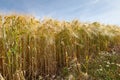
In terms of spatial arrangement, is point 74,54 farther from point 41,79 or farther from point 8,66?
point 8,66

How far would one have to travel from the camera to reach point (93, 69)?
6785mm

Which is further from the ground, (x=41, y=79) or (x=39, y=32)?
(x=39, y=32)

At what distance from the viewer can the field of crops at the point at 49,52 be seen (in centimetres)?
581

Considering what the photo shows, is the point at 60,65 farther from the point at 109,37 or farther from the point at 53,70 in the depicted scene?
the point at 109,37

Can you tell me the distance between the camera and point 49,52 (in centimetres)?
650

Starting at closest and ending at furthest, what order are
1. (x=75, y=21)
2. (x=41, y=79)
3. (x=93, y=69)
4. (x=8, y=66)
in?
(x=8, y=66) < (x=41, y=79) < (x=93, y=69) < (x=75, y=21)

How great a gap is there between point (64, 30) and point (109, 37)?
165 centimetres

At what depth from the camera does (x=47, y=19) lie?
6.89 meters

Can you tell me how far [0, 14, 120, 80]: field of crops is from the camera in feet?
19.1

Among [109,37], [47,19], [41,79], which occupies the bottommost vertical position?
[41,79]

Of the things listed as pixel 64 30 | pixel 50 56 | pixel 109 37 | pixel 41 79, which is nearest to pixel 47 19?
pixel 64 30

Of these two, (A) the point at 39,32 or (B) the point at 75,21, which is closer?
(A) the point at 39,32

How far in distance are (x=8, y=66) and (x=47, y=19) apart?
158 cm

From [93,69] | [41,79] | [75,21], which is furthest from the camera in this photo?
[75,21]
